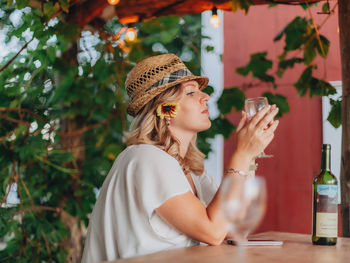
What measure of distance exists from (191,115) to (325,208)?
530 millimetres

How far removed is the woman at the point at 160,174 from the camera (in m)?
1.32

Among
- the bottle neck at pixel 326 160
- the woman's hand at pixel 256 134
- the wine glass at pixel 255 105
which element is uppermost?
the wine glass at pixel 255 105

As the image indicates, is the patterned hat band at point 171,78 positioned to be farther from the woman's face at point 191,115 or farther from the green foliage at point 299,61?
the green foliage at point 299,61

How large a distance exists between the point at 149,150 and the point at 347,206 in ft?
2.93

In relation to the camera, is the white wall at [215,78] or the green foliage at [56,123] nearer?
the green foliage at [56,123]

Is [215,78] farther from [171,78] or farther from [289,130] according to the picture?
[171,78]

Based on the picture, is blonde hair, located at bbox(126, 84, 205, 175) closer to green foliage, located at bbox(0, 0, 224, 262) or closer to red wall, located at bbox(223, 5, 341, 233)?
green foliage, located at bbox(0, 0, 224, 262)

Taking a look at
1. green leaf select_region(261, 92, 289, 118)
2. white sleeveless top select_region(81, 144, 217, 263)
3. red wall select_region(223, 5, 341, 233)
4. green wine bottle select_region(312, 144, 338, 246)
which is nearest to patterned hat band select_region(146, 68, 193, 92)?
white sleeveless top select_region(81, 144, 217, 263)

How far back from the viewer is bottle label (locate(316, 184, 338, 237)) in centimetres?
134

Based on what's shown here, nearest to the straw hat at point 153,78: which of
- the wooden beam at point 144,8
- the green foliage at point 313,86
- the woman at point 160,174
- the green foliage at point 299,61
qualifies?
→ the woman at point 160,174

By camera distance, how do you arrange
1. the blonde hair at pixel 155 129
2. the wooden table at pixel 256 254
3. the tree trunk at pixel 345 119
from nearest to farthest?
the wooden table at pixel 256 254, the blonde hair at pixel 155 129, the tree trunk at pixel 345 119

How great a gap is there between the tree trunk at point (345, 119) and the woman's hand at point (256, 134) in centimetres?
56

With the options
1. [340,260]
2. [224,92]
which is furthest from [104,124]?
[340,260]

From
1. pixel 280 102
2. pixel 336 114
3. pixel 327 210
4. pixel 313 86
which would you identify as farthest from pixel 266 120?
pixel 280 102
